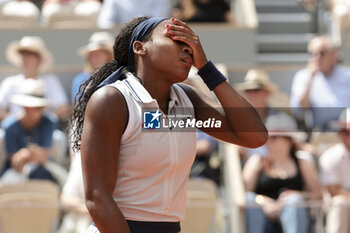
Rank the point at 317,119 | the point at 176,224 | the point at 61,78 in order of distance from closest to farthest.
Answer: the point at 176,224 → the point at 317,119 → the point at 61,78

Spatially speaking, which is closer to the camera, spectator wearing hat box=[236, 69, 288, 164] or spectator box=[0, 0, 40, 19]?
spectator wearing hat box=[236, 69, 288, 164]

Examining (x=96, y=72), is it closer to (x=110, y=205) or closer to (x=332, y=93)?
(x=110, y=205)

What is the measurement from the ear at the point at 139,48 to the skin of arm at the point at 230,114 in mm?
186

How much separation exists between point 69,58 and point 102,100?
24.3ft

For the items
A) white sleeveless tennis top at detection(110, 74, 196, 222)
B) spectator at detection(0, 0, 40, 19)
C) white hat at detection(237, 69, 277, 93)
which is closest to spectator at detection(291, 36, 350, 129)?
white hat at detection(237, 69, 277, 93)

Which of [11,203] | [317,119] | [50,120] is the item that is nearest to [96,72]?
[11,203]

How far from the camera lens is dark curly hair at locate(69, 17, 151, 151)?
3041 mm

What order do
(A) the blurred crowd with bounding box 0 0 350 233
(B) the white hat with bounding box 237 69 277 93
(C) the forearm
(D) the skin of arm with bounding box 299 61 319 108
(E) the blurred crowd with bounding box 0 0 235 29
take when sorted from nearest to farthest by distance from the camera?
(C) the forearm → (A) the blurred crowd with bounding box 0 0 350 233 → (B) the white hat with bounding box 237 69 277 93 → (D) the skin of arm with bounding box 299 61 319 108 → (E) the blurred crowd with bounding box 0 0 235 29

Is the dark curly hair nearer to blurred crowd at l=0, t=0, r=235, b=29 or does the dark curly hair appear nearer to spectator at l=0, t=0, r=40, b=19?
blurred crowd at l=0, t=0, r=235, b=29

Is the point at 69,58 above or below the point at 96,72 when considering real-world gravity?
above

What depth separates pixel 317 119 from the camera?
8.41 metres

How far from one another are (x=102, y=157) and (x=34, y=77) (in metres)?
5.95

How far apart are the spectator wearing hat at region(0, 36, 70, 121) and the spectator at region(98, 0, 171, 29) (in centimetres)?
117

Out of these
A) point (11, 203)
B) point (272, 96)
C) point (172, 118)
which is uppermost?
point (272, 96)
